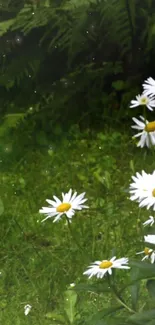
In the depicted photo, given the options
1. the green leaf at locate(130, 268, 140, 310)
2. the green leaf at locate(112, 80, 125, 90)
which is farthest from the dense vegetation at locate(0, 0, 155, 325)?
the green leaf at locate(130, 268, 140, 310)

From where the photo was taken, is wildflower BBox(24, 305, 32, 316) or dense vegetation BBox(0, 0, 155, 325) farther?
dense vegetation BBox(0, 0, 155, 325)

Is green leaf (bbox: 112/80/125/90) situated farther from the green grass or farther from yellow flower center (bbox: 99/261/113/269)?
yellow flower center (bbox: 99/261/113/269)

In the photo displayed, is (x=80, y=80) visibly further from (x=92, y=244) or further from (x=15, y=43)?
(x=92, y=244)

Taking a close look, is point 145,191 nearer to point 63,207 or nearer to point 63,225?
point 63,207

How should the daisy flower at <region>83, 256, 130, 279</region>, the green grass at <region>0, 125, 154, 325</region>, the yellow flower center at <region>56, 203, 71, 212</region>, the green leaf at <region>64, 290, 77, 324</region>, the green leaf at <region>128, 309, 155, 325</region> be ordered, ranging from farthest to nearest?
1. the green grass at <region>0, 125, 154, 325</region>
2. the green leaf at <region>64, 290, 77, 324</region>
3. the yellow flower center at <region>56, 203, 71, 212</region>
4. the daisy flower at <region>83, 256, 130, 279</region>
5. the green leaf at <region>128, 309, 155, 325</region>

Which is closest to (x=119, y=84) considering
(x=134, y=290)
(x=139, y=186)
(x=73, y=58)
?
(x=73, y=58)

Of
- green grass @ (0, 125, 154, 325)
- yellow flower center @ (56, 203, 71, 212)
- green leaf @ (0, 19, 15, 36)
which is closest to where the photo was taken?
yellow flower center @ (56, 203, 71, 212)

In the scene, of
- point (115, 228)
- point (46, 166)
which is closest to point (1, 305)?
point (115, 228)
